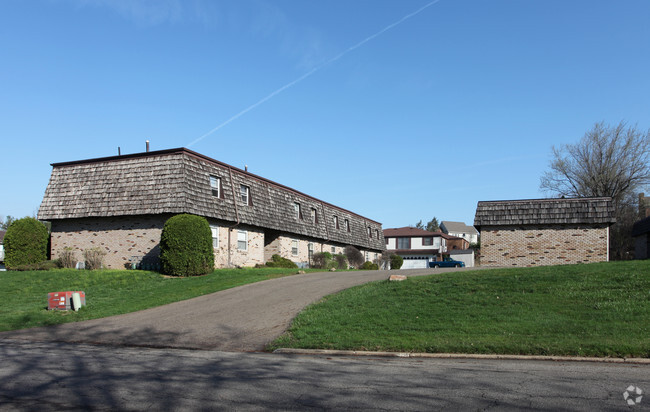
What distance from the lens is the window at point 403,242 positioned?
68312mm

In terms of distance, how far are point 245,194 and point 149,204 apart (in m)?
6.51

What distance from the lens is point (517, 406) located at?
5504mm

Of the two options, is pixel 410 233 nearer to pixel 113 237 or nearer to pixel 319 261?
pixel 319 261

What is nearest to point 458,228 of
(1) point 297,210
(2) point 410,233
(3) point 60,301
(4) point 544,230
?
(2) point 410,233

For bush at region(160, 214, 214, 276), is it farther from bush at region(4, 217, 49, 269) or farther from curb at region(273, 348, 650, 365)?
curb at region(273, 348, 650, 365)

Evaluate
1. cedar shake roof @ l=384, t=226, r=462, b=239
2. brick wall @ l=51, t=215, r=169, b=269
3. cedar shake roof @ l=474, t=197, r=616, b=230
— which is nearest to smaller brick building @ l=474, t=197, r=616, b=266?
cedar shake roof @ l=474, t=197, r=616, b=230

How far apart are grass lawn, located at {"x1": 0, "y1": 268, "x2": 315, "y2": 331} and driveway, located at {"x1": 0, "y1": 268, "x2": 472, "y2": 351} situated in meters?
0.93

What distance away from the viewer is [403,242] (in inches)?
2699

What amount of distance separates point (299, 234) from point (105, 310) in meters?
19.3

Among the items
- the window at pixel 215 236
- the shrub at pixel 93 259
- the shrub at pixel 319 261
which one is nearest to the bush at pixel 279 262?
the shrub at pixel 319 261

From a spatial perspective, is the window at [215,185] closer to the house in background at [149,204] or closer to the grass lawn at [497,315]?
the house in background at [149,204]

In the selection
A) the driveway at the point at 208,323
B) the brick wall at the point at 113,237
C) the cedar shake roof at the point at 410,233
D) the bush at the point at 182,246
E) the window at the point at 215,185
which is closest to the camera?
the driveway at the point at 208,323

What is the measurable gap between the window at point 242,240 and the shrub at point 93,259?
23.5 ft

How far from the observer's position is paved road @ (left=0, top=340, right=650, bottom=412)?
5.71 m
